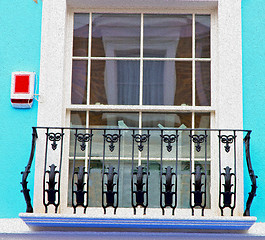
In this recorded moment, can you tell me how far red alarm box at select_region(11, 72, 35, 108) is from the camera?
643 centimetres

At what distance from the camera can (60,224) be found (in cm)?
603

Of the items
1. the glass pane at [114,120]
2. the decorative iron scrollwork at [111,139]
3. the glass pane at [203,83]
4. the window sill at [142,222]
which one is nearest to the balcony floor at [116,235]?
the window sill at [142,222]

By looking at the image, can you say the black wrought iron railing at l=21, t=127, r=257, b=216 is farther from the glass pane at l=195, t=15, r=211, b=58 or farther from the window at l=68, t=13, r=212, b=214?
the glass pane at l=195, t=15, r=211, b=58

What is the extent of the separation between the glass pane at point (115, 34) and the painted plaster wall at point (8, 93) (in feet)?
2.03

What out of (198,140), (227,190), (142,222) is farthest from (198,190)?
(142,222)

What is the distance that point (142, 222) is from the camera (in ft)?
19.6

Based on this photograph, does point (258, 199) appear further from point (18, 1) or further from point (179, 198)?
point (18, 1)

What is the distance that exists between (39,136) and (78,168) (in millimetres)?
514

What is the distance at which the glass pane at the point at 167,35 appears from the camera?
680cm

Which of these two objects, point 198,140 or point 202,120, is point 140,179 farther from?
point 202,120

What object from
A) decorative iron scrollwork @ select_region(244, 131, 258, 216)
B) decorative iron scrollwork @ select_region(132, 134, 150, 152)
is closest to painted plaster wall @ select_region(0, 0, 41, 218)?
decorative iron scrollwork @ select_region(132, 134, 150, 152)

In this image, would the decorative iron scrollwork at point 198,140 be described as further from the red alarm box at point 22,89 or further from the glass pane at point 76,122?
the red alarm box at point 22,89

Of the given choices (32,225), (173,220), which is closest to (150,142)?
(173,220)

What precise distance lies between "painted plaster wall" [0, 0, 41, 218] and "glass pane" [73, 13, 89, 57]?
412 millimetres
